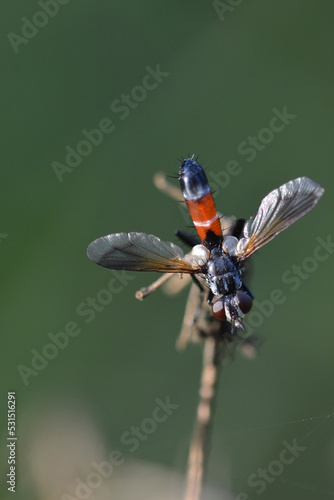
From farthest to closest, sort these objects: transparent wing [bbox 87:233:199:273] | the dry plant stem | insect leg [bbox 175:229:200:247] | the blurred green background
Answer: the blurred green background → insect leg [bbox 175:229:200:247] → transparent wing [bbox 87:233:199:273] → the dry plant stem

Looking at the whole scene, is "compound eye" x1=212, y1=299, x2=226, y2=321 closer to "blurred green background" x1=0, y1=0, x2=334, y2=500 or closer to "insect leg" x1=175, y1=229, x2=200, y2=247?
"insect leg" x1=175, y1=229, x2=200, y2=247

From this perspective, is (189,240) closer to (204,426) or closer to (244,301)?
(244,301)

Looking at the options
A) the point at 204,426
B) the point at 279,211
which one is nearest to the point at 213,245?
the point at 279,211

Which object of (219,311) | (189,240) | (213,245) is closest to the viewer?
(219,311)

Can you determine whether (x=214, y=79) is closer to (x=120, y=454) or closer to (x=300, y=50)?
(x=300, y=50)

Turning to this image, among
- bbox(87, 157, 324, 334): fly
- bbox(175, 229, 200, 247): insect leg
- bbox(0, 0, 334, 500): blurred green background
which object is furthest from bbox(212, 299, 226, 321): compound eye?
bbox(0, 0, 334, 500): blurred green background

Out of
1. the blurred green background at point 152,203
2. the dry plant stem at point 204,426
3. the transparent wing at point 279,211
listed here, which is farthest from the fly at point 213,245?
the blurred green background at point 152,203
